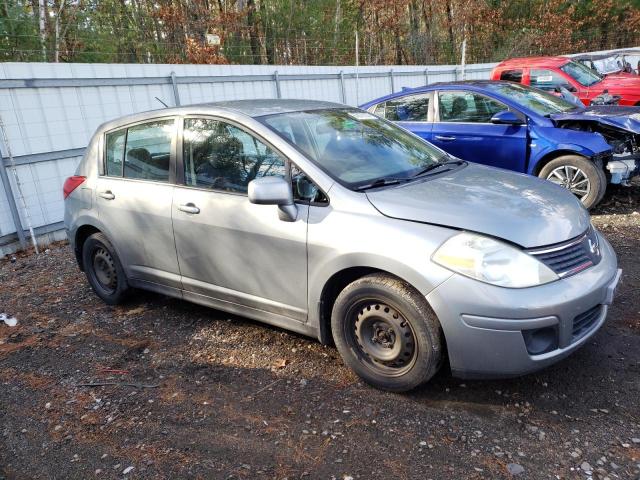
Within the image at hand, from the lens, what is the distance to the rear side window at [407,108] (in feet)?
24.0

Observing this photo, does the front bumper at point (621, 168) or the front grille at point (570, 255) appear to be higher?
the front grille at point (570, 255)

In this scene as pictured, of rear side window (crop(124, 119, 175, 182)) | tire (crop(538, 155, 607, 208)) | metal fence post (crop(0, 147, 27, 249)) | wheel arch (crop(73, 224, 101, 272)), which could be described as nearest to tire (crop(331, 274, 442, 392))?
rear side window (crop(124, 119, 175, 182))

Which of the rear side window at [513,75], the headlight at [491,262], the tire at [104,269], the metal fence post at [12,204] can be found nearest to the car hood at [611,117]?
the headlight at [491,262]

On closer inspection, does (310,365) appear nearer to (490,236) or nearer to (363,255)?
(363,255)

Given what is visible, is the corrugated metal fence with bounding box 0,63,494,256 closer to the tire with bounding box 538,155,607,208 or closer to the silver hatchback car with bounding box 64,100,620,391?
the silver hatchback car with bounding box 64,100,620,391

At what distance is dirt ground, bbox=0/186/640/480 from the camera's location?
2578mm

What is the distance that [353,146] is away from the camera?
370cm

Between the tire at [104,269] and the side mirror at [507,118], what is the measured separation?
4.65 meters

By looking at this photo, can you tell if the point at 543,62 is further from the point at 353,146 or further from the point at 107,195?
the point at 107,195

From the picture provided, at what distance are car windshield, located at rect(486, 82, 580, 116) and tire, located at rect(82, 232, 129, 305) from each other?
510 centimetres

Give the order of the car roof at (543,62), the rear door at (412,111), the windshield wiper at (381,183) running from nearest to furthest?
the windshield wiper at (381,183), the rear door at (412,111), the car roof at (543,62)

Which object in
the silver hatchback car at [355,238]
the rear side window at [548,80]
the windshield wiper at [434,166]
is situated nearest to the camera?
the silver hatchback car at [355,238]

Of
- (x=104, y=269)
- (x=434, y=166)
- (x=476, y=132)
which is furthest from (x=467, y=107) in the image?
(x=104, y=269)

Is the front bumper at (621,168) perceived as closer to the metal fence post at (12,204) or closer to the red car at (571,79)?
the red car at (571,79)
